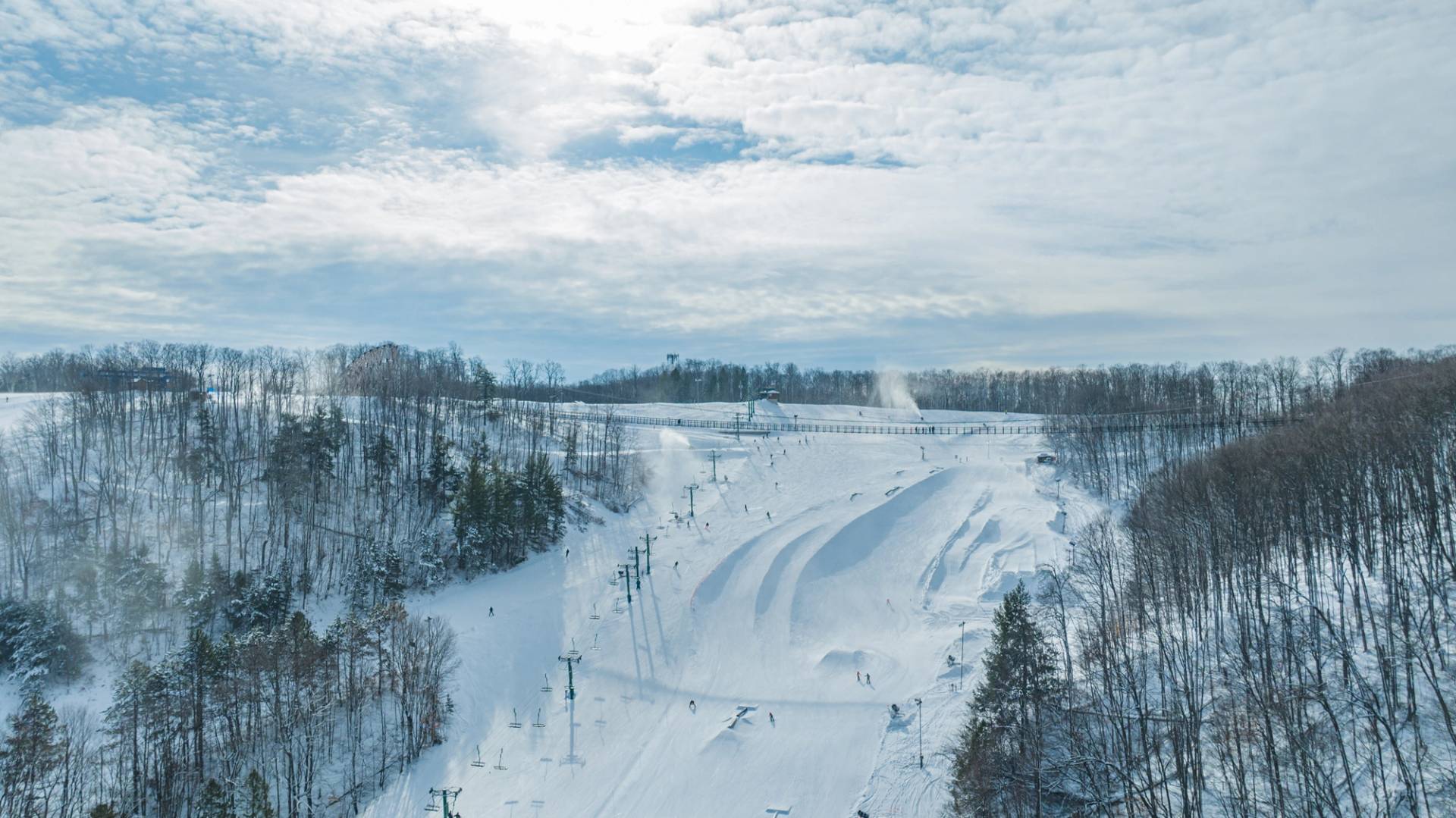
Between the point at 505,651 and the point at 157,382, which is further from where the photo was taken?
the point at 157,382

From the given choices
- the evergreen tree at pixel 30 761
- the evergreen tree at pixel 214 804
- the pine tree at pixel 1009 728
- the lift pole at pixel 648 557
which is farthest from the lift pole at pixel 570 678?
the evergreen tree at pixel 30 761

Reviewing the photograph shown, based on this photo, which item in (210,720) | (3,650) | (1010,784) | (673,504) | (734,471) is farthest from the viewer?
(734,471)

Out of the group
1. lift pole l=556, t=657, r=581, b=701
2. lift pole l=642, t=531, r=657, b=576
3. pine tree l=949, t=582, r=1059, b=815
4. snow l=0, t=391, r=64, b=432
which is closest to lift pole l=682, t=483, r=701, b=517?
lift pole l=642, t=531, r=657, b=576

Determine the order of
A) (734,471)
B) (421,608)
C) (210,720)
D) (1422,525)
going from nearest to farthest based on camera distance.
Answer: (1422,525), (210,720), (421,608), (734,471)

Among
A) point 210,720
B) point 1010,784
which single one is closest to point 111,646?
point 210,720

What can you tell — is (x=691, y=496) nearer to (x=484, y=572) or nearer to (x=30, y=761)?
(x=484, y=572)

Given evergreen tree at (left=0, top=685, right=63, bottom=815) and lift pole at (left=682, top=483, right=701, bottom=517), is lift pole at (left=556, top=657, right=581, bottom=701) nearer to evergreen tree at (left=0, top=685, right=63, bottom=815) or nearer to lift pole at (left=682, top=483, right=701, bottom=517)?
evergreen tree at (left=0, top=685, right=63, bottom=815)

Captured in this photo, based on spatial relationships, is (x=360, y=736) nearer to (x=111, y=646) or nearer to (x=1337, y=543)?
(x=111, y=646)
